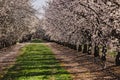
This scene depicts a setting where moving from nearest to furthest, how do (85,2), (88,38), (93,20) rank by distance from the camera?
(85,2) < (93,20) < (88,38)

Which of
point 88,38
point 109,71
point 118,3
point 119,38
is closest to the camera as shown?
point 118,3

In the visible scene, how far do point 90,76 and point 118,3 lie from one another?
816 cm

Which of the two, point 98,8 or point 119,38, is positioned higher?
point 98,8

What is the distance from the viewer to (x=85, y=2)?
29109 millimetres

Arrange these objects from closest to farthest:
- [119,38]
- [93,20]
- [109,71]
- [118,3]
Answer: [118,3] < [119,38] < [109,71] < [93,20]

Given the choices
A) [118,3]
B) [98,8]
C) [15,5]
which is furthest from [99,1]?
[15,5]

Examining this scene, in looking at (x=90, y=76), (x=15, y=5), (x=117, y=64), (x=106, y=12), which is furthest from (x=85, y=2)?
(x=15, y=5)

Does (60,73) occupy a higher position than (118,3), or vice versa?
(118,3)

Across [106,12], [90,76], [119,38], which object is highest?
[106,12]

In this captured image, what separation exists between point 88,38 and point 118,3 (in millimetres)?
23527

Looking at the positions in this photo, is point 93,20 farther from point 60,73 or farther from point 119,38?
point 119,38

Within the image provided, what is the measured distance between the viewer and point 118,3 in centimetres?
2225

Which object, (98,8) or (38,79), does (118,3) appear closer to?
(98,8)

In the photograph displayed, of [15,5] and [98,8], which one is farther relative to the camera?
[15,5]
